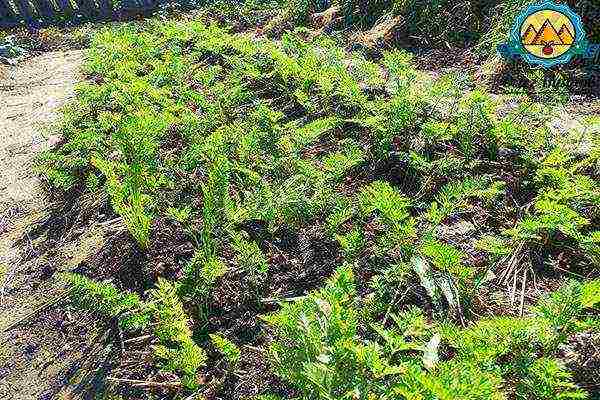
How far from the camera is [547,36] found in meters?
5.25

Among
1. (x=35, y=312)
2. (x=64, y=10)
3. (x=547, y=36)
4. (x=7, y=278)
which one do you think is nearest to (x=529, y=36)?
A: (x=547, y=36)

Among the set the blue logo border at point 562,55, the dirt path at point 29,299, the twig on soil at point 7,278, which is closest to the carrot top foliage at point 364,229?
the dirt path at point 29,299

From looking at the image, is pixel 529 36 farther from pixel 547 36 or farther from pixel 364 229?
pixel 364 229

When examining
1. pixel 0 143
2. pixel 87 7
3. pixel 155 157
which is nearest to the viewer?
pixel 155 157

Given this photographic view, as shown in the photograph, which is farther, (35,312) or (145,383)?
(35,312)

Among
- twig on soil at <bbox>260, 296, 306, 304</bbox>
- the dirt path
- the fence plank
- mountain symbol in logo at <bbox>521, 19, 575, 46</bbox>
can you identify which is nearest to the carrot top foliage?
twig on soil at <bbox>260, 296, 306, 304</bbox>

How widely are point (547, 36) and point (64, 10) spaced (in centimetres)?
1204

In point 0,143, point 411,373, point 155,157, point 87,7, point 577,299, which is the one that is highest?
point 87,7

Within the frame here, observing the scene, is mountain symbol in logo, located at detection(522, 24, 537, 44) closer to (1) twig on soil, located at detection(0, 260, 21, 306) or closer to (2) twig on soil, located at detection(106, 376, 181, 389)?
(2) twig on soil, located at detection(106, 376, 181, 389)

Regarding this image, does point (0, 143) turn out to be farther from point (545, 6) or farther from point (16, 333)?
point (545, 6)

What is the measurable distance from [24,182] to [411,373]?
482 cm

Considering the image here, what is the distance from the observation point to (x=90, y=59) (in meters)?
7.85

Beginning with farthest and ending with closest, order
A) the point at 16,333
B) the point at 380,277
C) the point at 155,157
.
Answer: the point at 155,157 → the point at 16,333 → the point at 380,277

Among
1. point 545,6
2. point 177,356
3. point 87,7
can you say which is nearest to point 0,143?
point 177,356
